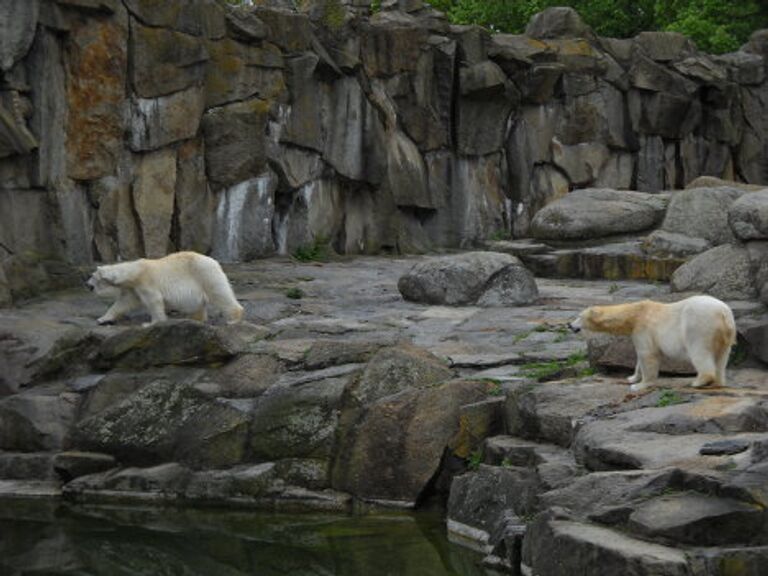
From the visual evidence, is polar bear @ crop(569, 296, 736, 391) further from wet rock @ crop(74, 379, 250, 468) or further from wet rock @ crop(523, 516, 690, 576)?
wet rock @ crop(74, 379, 250, 468)

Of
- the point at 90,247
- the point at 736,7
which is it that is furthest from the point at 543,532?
the point at 736,7

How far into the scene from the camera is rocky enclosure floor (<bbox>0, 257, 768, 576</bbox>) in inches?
291

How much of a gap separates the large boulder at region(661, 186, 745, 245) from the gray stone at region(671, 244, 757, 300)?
18.0 feet

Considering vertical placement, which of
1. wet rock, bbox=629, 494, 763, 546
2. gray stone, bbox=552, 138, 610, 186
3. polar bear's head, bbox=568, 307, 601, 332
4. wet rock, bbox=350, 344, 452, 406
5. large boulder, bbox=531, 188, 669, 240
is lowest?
wet rock, bbox=629, 494, 763, 546

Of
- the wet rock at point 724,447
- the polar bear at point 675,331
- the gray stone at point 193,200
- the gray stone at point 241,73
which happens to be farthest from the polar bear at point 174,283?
the wet rock at point 724,447

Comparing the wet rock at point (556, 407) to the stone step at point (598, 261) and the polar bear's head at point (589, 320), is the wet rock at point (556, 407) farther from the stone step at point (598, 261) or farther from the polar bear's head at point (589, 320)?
the stone step at point (598, 261)

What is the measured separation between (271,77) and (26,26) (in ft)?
16.3

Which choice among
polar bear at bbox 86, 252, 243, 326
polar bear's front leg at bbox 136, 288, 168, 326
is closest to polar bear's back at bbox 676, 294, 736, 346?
polar bear at bbox 86, 252, 243, 326

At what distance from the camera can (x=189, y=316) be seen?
14.5 m

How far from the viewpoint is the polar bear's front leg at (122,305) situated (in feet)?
46.7

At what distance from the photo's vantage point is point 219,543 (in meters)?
9.66

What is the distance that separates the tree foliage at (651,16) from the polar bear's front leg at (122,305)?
21.8 m

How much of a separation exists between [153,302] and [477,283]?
14.4ft

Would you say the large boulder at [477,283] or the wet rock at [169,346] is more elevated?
the large boulder at [477,283]
